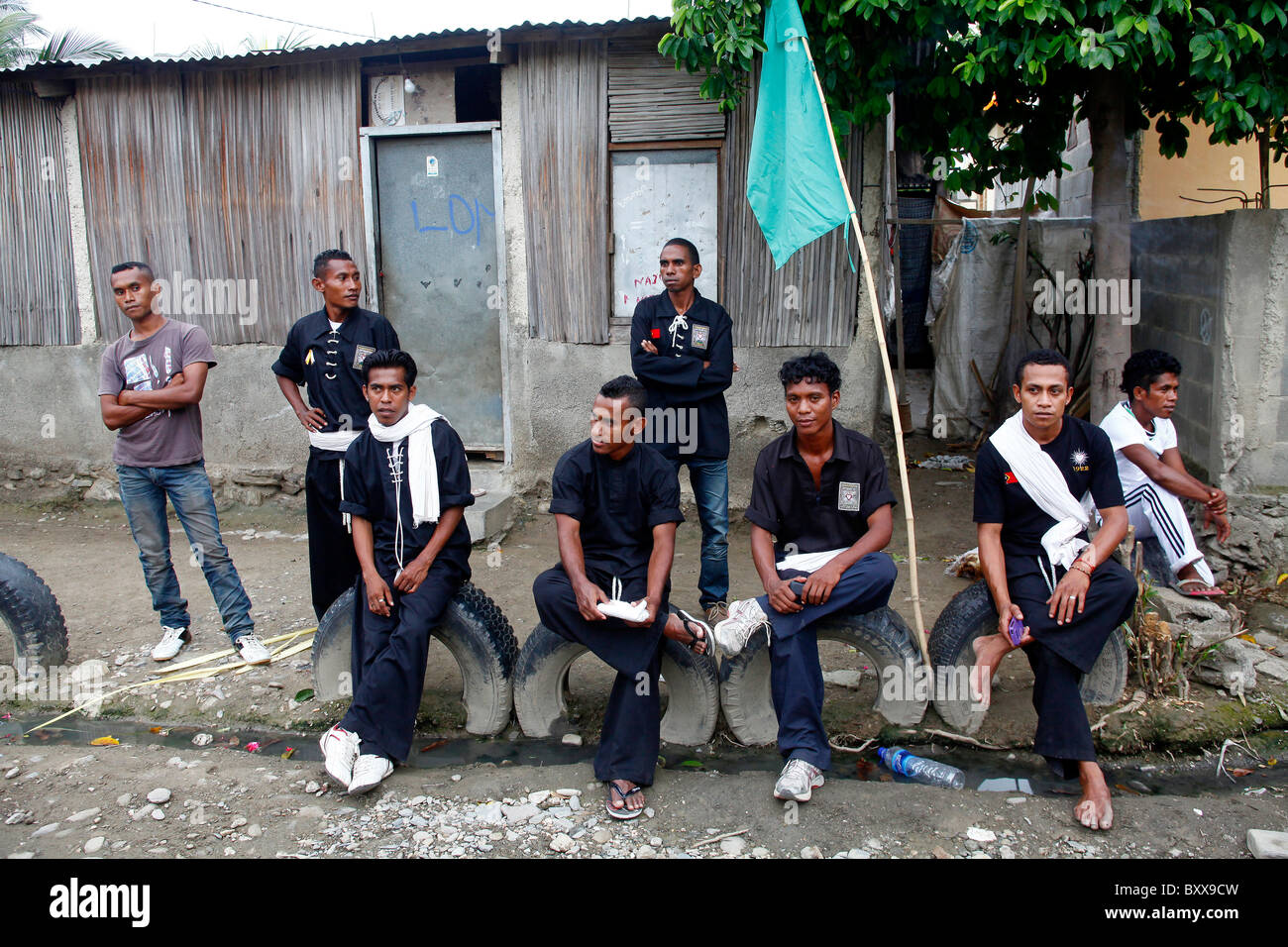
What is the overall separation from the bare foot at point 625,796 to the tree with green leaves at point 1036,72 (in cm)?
374

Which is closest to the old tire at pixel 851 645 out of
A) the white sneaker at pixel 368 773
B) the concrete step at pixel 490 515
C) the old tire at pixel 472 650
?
the old tire at pixel 472 650

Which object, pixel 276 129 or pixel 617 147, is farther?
pixel 276 129

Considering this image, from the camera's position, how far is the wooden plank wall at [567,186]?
23.0 ft

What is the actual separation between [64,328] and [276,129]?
2559 mm

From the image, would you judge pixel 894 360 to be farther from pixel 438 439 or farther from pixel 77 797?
pixel 77 797

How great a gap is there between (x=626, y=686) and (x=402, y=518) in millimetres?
1253

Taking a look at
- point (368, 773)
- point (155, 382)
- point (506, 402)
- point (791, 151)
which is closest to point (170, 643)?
point (155, 382)

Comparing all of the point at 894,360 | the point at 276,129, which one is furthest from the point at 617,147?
the point at 894,360

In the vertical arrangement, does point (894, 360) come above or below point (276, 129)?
below

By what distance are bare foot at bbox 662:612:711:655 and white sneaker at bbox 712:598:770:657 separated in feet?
0.25

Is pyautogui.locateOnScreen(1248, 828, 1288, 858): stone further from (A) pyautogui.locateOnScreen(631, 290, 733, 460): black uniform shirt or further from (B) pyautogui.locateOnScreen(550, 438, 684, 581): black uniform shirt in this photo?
(A) pyautogui.locateOnScreen(631, 290, 733, 460): black uniform shirt

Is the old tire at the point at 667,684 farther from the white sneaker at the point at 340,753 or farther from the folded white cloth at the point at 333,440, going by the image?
the folded white cloth at the point at 333,440

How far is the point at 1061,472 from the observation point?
413cm

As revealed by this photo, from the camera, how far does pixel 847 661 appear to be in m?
5.12
